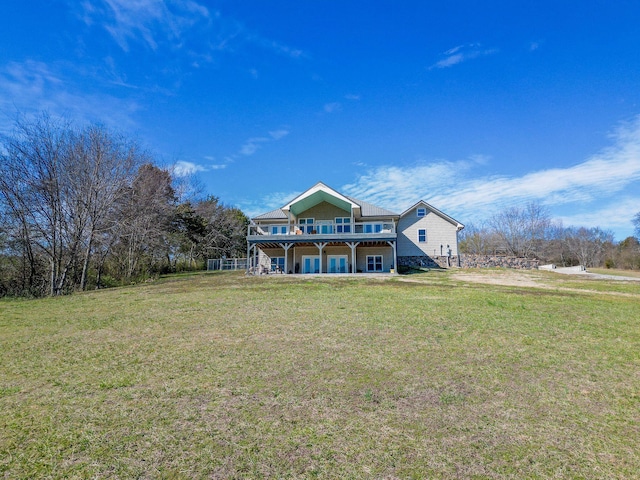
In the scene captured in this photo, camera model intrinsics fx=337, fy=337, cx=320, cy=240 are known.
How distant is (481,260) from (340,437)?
29970 millimetres

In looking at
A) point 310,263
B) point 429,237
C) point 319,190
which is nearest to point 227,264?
point 310,263

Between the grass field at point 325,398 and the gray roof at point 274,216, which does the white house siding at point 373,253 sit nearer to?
the gray roof at point 274,216

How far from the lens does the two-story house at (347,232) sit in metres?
26.6

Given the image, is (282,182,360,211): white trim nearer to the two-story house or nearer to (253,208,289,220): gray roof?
the two-story house

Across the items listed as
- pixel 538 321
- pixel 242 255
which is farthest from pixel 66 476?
pixel 242 255

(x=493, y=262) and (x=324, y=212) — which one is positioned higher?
(x=324, y=212)

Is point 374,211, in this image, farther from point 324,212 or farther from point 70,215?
point 70,215

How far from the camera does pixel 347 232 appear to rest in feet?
88.8

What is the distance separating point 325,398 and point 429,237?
86.8 ft

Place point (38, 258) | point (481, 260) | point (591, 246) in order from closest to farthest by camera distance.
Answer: point (38, 258)
point (481, 260)
point (591, 246)

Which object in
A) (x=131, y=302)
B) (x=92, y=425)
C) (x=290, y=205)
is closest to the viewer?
(x=92, y=425)

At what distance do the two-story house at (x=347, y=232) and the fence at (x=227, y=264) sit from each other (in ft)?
27.3

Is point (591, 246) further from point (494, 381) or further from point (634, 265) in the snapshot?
point (494, 381)

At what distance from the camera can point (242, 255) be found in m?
47.0
